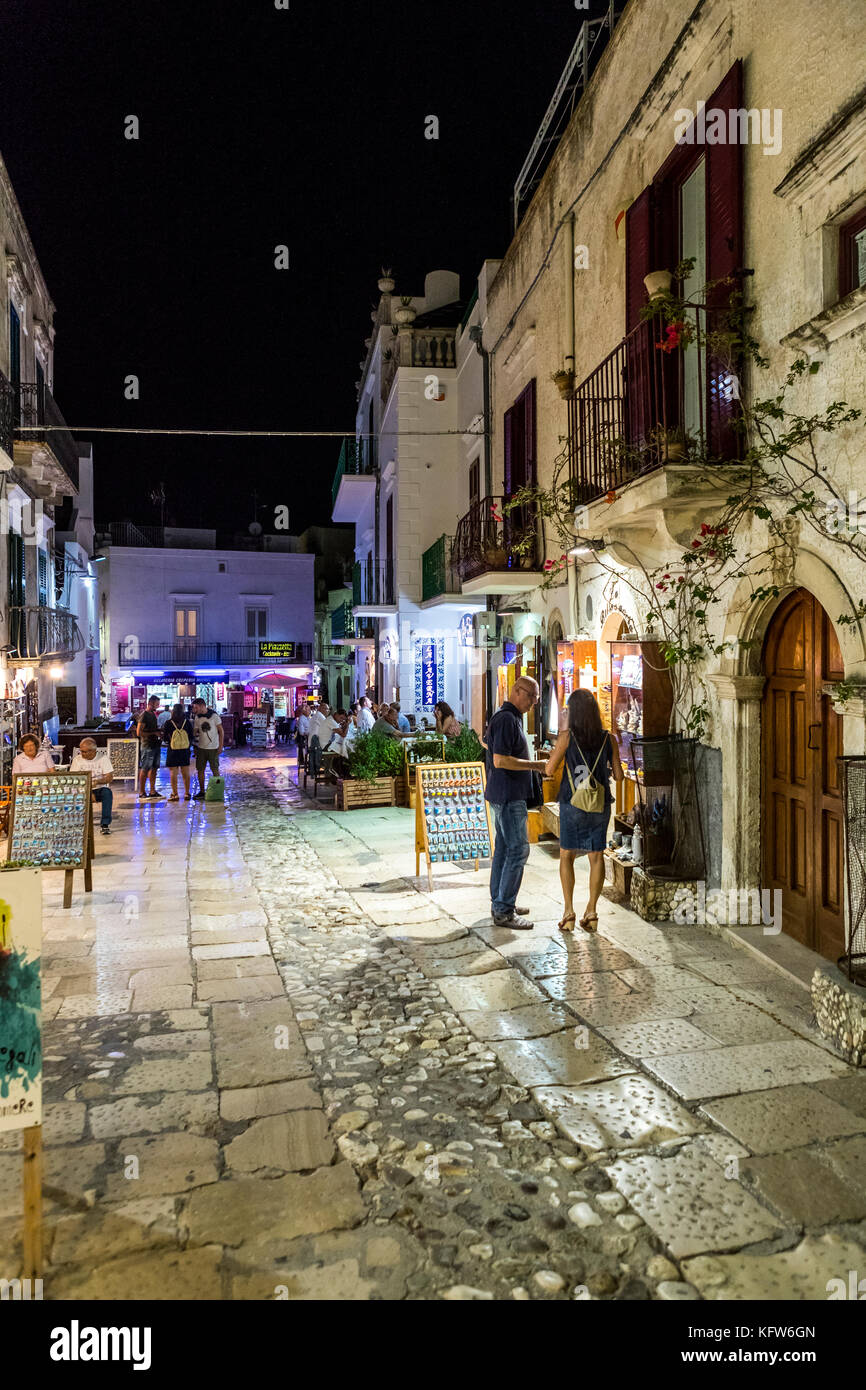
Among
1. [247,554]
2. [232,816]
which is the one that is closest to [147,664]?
[247,554]

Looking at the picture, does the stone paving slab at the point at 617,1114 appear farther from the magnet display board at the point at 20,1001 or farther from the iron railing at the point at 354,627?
the iron railing at the point at 354,627

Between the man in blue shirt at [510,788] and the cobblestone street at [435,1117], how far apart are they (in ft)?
0.93

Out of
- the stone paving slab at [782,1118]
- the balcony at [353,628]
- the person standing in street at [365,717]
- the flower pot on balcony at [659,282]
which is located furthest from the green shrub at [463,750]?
the balcony at [353,628]

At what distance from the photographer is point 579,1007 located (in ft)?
16.6

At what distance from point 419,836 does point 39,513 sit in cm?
1173

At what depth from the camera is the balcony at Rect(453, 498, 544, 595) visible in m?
12.0

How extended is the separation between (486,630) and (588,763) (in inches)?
355

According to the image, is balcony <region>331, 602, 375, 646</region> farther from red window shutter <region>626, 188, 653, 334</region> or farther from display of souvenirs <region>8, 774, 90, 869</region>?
display of souvenirs <region>8, 774, 90, 869</region>

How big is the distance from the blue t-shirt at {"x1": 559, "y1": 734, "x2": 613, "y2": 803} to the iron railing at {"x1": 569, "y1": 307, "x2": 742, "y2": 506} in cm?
210

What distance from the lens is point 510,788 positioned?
6.54 meters

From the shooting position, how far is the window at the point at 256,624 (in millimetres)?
35031

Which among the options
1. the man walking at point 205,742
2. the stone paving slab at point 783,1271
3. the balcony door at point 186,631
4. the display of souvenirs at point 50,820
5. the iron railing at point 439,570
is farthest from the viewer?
the balcony door at point 186,631

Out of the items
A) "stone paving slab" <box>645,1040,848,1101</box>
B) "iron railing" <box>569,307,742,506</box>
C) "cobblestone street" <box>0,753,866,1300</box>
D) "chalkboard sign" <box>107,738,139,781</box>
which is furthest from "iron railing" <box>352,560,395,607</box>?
"stone paving slab" <box>645,1040,848,1101</box>

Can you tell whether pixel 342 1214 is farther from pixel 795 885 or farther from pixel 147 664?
pixel 147 664
